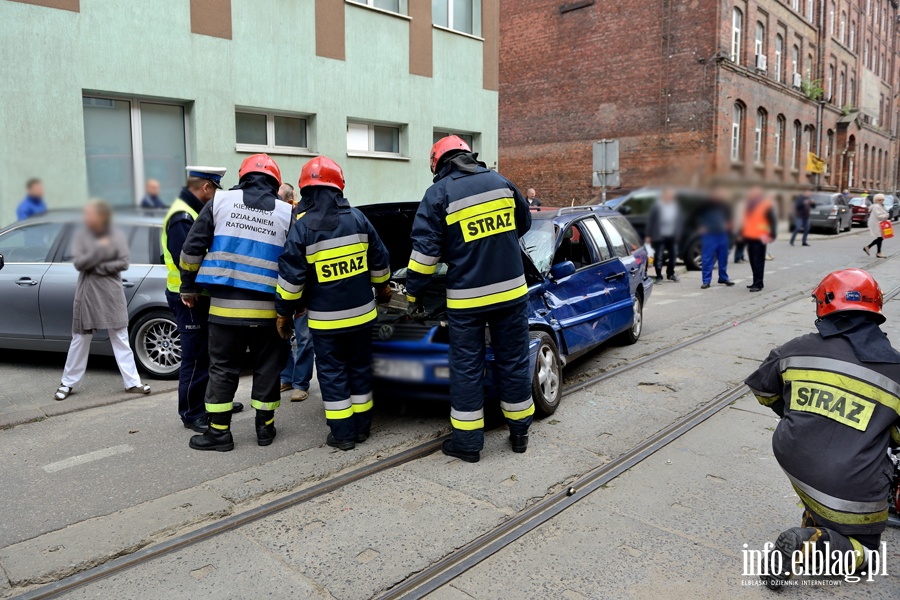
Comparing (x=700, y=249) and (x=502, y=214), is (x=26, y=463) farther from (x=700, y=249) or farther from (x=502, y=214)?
(x=700, y=249)

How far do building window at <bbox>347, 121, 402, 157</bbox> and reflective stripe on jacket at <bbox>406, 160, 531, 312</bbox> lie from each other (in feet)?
24.5

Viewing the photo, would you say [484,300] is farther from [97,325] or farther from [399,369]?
[97,325]

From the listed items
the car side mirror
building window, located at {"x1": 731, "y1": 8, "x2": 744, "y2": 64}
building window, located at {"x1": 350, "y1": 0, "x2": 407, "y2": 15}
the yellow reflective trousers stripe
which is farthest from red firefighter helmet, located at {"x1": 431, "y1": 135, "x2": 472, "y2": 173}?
building window, located at {"x1": 350, "y1": 0, "x2": 407, "y2": 15}

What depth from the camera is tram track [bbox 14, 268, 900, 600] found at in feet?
10.4

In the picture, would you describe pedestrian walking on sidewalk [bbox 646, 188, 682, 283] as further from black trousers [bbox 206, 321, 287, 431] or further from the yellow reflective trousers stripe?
black trousers [bbox 206, 321, 287, 431]

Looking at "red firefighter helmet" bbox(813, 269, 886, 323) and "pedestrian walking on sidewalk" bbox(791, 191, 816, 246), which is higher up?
"pedestrian walking on sidewalk" bbox(791, 191, 816, 246)

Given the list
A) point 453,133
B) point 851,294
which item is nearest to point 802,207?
point 851,294

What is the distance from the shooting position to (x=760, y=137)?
1.25m

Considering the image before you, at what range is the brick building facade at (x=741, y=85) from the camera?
1.23 meters

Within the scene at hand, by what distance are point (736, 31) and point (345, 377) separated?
3721 millimetres

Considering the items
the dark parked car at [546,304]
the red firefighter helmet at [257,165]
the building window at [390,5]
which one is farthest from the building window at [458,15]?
the red firefighter helmet at [257,165]

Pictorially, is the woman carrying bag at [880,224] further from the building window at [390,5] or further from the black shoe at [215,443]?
the building window at [390,5]

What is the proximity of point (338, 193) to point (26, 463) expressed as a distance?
9.41ft

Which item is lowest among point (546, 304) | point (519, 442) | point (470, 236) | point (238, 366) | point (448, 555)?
point (448, 555)
